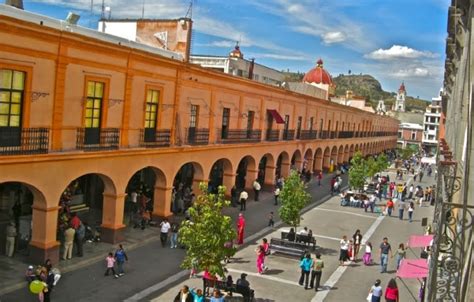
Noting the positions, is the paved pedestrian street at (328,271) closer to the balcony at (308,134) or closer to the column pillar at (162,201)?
the column pillar at (162,201)

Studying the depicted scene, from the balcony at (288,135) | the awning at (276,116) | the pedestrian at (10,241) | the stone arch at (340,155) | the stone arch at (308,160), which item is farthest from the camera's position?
the stone arch at (340,155)

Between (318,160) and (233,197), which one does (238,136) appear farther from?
(318,160)

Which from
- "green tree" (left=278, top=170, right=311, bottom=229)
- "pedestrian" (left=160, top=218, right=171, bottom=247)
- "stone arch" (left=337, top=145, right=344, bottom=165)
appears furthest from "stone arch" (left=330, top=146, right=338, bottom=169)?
"pedestrian" (left=160, top=218, right=171, bottom=247)

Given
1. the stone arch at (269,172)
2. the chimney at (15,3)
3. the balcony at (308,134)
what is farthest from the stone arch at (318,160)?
the chimney at (15,3)

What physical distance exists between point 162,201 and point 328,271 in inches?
338

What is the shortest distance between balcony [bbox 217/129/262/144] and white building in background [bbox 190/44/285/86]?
759cm

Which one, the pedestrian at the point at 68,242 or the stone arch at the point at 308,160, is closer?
the pedestrian at the point at 68,242

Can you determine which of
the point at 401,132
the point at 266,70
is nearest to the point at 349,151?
the point at 266,70

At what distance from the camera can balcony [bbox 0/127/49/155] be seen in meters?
15.9

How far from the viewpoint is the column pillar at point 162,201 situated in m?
24.5

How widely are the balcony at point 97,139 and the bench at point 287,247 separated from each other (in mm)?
7790

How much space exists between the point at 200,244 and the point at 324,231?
13.5m

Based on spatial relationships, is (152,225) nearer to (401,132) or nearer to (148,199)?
(148,199)

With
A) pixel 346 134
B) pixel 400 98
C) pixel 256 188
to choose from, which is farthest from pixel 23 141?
pixel 400 98
